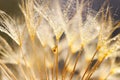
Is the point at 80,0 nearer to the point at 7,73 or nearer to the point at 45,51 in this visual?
the point at 45,51

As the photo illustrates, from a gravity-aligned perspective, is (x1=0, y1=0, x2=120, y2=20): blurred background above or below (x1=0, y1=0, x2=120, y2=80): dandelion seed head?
above

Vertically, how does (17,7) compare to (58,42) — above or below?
above

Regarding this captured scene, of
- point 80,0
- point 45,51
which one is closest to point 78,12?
point 80,0

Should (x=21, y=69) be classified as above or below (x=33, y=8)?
below

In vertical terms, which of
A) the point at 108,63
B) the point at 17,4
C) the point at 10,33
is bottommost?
the point at 108,63

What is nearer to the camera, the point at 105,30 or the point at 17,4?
the point at 105,30

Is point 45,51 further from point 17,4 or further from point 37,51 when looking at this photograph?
point 17,4

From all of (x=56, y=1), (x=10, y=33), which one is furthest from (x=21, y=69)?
(x=56, y=1)

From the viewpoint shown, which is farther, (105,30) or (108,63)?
(108,63)

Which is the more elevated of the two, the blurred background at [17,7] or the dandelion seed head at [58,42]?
the blurred background at [17,7]
